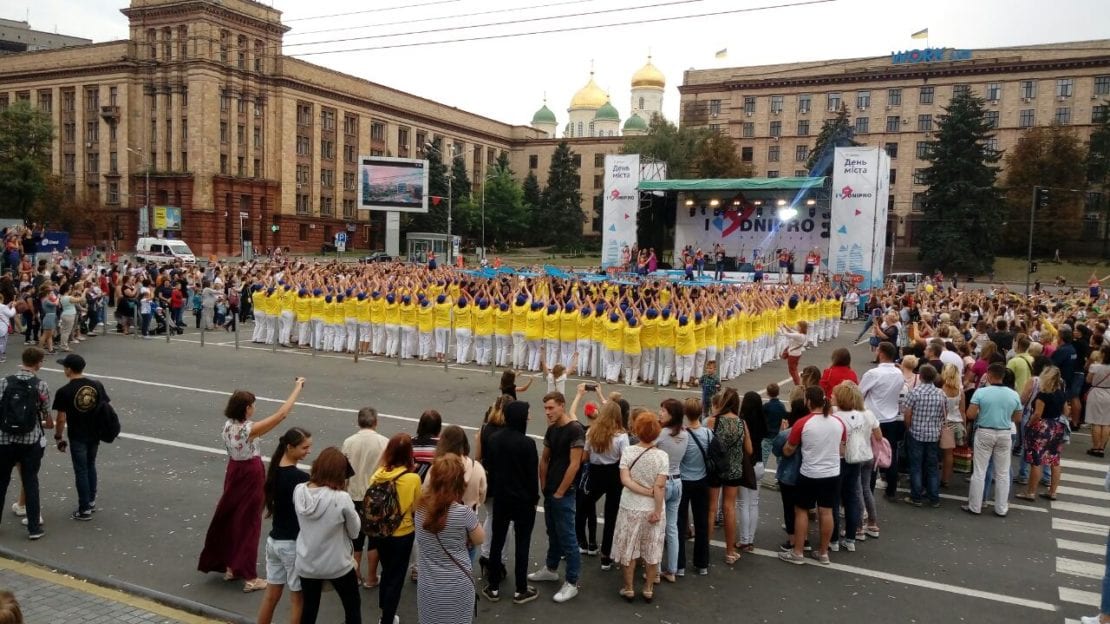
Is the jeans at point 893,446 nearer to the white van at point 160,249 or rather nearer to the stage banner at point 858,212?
Answer: the stage banner at point 858,212

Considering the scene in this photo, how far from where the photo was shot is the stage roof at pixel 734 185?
125 ft

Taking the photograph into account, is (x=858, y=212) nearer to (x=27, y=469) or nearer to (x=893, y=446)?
(x=893, y=446)

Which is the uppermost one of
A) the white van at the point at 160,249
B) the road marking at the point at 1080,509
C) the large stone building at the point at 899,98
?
the large stone building at the point at 899,98

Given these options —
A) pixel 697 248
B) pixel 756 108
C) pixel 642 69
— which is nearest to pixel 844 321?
pixel 697 248

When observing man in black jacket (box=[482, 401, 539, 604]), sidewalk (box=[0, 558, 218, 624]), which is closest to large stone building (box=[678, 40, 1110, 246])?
man in black jacket (box=[482, 401, 539, 604])

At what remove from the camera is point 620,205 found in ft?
138

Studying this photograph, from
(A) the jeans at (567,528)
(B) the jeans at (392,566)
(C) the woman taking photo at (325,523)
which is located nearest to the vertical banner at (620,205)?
(A) the jeans at (567,528)

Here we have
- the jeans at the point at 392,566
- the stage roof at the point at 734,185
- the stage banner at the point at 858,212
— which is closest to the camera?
the jeans at the point at 392,566

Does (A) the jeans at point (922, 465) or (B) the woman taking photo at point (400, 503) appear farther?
(A) the jeans at point (922, 465)

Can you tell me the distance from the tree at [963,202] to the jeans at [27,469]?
2297 inches

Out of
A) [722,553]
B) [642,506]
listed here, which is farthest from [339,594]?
[722,553]

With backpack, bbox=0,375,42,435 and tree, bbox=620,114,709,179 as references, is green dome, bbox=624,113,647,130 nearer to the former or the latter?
tree, bbox=620,114,709,179

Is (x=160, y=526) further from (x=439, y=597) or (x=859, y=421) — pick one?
(x=859, y=421)

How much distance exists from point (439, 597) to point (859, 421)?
462 centimetres
